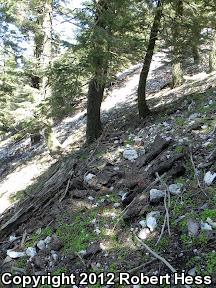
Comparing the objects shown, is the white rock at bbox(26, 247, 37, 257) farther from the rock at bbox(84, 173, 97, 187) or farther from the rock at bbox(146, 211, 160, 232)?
the rock at bbox(146, 211, 160, 232)

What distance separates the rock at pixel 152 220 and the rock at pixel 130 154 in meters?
2.80

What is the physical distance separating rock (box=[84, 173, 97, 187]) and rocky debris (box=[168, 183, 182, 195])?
2.04 metres

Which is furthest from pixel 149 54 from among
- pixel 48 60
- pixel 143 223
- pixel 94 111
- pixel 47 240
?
pixel 47 240

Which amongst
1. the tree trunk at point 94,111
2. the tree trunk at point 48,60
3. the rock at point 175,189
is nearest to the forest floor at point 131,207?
the rock at point 175,189

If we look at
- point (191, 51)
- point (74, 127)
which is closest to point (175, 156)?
point (191, 51)

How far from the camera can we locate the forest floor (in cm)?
549

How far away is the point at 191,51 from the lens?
12.6m

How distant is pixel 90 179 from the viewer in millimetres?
8383

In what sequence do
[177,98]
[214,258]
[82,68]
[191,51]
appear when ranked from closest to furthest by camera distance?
[214,258] → [82,68] → [191,51] → [177,98]

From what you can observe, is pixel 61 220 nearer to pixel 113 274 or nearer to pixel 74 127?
pixel 113 274

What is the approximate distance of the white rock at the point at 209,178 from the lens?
636 centimetres

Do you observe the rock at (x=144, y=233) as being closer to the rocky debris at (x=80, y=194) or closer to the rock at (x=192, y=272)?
the rock at (x=192, y=272)

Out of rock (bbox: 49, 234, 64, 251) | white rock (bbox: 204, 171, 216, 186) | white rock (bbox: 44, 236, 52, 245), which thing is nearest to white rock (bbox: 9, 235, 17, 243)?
white rock (bbox: 44, 236, 52, 245)

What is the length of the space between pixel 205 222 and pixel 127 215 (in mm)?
1473
